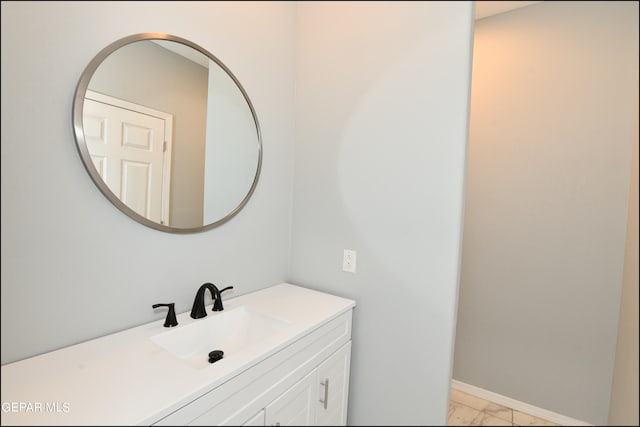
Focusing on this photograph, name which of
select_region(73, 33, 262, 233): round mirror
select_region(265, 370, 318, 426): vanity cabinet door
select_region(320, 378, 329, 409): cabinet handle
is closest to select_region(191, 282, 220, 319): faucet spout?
select_region(73, 33, 262, 233): round mirror

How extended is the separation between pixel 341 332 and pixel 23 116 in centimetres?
122

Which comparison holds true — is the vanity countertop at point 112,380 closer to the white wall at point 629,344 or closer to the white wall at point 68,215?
the white wall at point 68,215

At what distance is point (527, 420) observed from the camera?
70.6 inches

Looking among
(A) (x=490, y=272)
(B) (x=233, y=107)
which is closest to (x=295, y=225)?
(B) (x=233, y=107)

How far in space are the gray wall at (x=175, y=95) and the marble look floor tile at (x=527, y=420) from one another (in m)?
2.11

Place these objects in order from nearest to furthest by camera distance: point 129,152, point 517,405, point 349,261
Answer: point 129,152 < point 349,261 < point 517,405

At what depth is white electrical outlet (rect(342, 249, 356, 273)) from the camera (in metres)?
1.39

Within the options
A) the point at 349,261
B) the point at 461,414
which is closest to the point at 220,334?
the point at 349,261

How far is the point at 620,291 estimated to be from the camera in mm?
1576

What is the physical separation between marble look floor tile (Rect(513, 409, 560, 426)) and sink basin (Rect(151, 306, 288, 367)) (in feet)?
5.51

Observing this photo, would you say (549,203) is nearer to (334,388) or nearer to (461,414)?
(461,414)

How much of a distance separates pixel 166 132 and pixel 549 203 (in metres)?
2.03

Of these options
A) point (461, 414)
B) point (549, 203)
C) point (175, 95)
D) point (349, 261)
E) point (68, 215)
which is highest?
point (175, 95)

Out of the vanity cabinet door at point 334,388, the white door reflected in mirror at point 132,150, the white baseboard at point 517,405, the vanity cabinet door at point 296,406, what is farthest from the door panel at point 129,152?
the white baseboard at point 517,405
